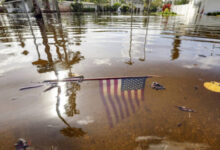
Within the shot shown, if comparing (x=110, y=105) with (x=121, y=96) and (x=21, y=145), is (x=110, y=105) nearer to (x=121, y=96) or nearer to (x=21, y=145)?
(x=121, y=96)

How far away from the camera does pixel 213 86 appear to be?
2.85m

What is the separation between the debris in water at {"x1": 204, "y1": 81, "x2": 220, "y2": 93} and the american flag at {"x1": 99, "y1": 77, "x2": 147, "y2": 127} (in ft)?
4.60

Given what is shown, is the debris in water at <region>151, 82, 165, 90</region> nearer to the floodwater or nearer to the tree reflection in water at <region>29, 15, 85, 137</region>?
the floodwater

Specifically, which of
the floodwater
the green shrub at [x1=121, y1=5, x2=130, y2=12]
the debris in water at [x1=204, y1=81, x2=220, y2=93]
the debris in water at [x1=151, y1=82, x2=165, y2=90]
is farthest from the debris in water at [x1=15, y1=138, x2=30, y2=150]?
the green shrub at [x1=121, y1=5, x2=130, y2=12]

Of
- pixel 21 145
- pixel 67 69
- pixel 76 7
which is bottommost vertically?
pixel 21 145

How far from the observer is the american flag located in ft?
7.06

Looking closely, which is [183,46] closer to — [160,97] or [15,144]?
[160,97]

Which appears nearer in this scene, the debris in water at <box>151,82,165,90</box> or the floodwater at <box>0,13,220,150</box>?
the floodwater at <box>0,13,220,150</box>

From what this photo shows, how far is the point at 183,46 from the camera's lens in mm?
5629

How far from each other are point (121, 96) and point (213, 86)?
2178mm

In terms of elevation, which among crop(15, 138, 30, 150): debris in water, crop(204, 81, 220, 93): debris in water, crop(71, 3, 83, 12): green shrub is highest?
crop(71, 3, 83, 12): green shrub

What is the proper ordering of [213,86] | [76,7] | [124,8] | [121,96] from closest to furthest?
1. [121,96]
2. [213,86]
3. [76,7]
4. [124,8]

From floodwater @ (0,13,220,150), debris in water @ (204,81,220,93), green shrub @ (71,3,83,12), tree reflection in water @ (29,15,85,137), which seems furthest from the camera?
green shrub @ (71,3,83,12)

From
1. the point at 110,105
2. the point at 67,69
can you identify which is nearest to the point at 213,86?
the point at 110,105
